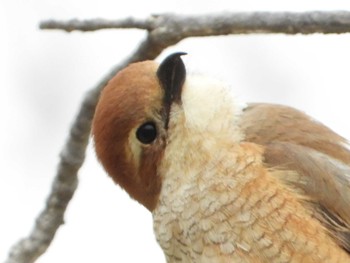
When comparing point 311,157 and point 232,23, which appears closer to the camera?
point 232,23

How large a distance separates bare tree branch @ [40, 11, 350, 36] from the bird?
1.06ft

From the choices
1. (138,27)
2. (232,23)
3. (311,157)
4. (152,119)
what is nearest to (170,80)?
(152,119)

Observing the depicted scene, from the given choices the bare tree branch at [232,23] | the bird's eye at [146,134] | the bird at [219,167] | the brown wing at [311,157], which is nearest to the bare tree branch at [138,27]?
the bare tree branch at [232,23]

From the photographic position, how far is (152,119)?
171 inches

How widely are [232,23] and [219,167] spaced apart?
2.76 ft

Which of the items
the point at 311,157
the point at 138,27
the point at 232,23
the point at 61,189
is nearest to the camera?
the point at 232,23

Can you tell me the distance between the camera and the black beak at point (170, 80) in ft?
14.2

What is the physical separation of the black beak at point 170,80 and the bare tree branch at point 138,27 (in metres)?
0.08

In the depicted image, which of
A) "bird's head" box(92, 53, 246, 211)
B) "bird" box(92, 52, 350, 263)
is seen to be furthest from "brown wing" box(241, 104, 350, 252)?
"bird's head" box(92, 53, 246, 211)

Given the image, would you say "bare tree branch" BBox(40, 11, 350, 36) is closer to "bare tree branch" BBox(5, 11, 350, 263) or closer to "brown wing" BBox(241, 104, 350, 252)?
"bare tree branch" BBox(5, 11, 350, 263)

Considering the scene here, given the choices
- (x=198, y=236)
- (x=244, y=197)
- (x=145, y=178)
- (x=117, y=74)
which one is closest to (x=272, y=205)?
(x=244, y=197)

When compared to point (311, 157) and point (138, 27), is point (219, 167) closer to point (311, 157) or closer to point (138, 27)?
point (311, 157)

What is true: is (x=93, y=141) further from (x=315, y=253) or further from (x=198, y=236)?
(x=315, y=253)

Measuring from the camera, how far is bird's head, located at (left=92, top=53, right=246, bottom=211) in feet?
14.1
